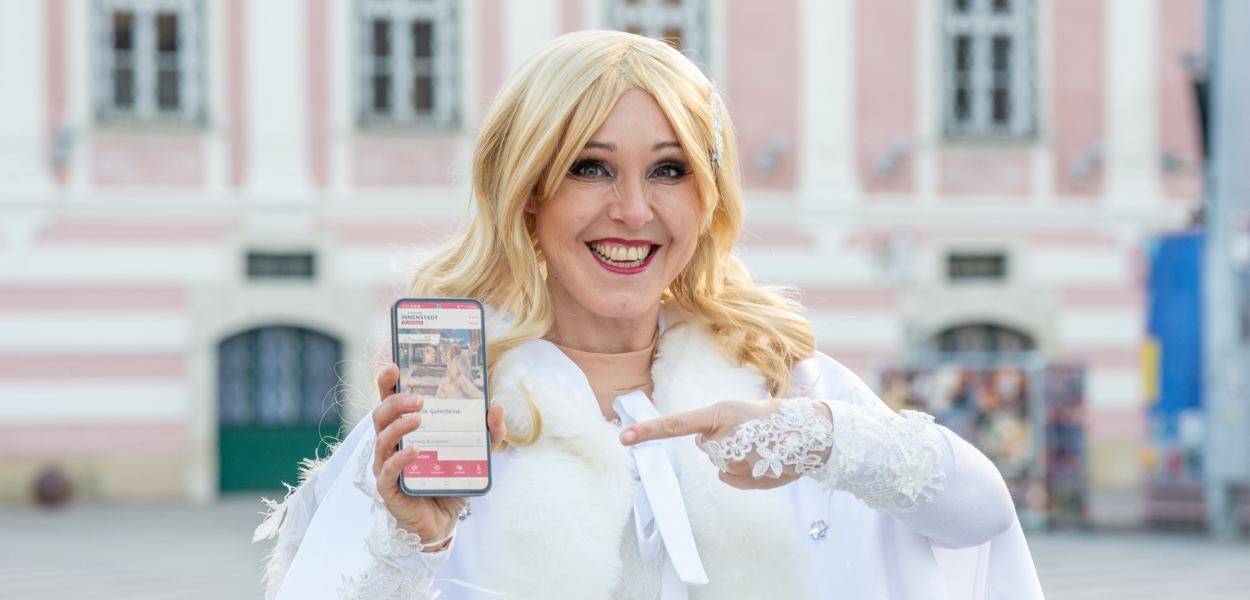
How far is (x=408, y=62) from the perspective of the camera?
1836 cm

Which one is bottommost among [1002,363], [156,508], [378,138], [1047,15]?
[156,508]

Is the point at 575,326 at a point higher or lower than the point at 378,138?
lower

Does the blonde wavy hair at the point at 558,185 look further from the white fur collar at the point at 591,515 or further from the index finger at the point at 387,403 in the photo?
the index finger at the point at 387,403

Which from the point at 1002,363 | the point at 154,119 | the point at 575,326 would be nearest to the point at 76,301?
the point at 154,119

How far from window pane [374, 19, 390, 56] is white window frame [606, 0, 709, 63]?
7.12ft

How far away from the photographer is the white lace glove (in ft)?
7.80

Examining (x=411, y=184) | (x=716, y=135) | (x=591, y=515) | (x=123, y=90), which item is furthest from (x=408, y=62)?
(x=591, y=515)

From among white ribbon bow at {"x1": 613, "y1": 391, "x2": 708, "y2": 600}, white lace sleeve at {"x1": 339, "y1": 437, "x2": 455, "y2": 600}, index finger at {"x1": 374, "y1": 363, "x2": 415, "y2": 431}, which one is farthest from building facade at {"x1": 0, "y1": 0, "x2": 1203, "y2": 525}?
index finger at {"x1": 374, "y1": 363, "x2": 415, "y2": 431}

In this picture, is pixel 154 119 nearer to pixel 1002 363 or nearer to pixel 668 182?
pixel 1002 363

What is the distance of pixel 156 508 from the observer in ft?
55.4

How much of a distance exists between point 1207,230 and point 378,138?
320 inches

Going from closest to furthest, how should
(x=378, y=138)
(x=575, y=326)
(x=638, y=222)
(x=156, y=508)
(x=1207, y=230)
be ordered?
(x=638, y=222)
(x=575, y=326)
(x=1207, y=230)
(x=156, y=508)
(x=378, y=138)

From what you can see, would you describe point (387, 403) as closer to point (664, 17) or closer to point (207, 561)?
point (207, 561)

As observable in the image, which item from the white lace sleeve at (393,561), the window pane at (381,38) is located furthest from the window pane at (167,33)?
the white lace sleeve at (393,561)
